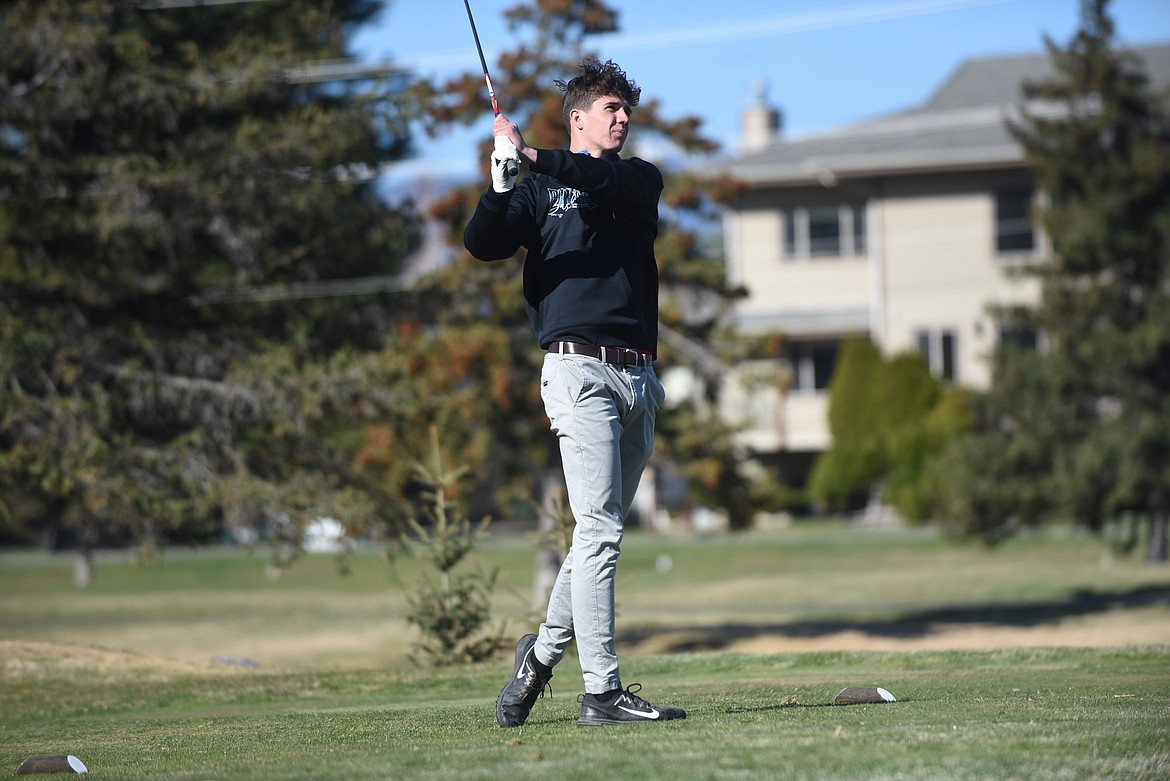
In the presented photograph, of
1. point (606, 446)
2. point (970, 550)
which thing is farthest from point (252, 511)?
point (970, 550)

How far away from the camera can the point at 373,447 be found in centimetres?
2059

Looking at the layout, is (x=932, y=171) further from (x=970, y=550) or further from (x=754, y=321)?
(x=970, y=550)

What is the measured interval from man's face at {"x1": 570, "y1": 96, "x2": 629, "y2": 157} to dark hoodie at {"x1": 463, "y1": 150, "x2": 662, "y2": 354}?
3.7 inches

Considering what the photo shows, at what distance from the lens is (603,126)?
600 cm

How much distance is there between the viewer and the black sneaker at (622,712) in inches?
223

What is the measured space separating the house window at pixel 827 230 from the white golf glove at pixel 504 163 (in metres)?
39.4

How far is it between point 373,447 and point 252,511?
14.8ft

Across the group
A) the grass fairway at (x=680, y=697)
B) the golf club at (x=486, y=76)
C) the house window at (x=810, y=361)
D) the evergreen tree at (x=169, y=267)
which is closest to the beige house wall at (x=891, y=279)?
the house window at (x=810, y=361)

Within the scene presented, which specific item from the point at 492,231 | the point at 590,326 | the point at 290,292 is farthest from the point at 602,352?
the point at 290,292

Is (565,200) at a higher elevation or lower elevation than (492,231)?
higher

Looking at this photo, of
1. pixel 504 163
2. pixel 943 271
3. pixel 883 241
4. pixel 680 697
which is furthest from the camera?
pixel 883 241

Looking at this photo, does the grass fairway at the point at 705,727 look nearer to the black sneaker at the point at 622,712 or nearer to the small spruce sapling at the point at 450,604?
the black sneaker at the point at 622,712

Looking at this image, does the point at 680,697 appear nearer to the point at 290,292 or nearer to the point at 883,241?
the point at 290,292

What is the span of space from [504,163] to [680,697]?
2.72m
